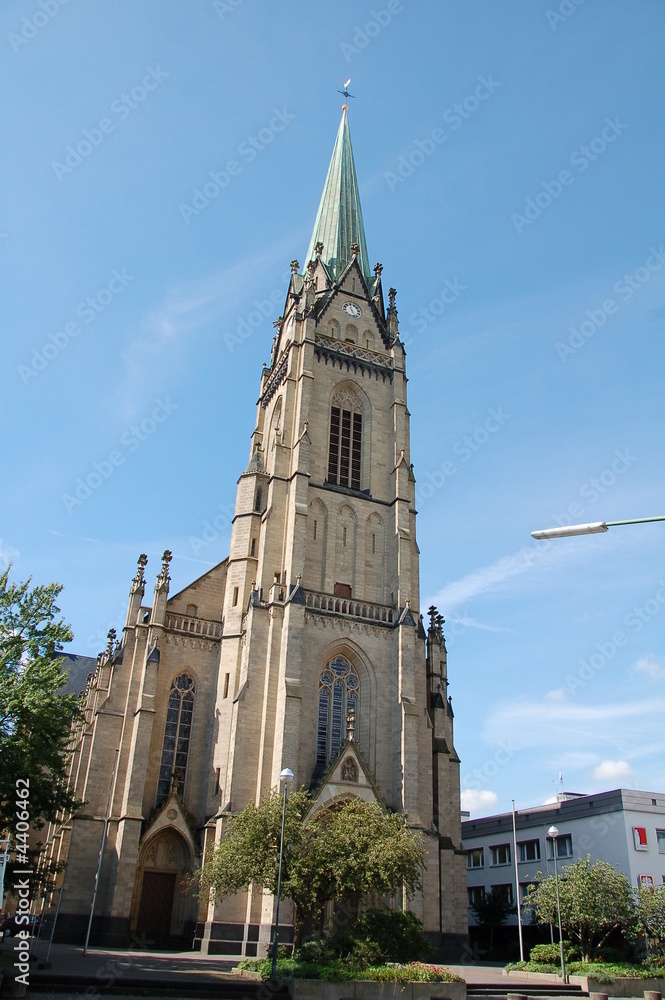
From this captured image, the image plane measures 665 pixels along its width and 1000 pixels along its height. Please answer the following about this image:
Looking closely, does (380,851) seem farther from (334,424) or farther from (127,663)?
(334,424)

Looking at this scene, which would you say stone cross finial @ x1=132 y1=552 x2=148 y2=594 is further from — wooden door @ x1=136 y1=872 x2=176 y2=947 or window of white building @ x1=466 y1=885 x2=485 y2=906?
window of white building @ x1=466 y1=885 x2=485 y2=906

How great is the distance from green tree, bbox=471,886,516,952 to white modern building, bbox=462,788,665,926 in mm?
1524

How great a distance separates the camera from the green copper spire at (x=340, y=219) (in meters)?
55.2

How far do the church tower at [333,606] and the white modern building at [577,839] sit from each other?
6.93 m

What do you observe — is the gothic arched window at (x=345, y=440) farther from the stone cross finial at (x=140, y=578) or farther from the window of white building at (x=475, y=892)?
the window of white building at (x=475, y=892)

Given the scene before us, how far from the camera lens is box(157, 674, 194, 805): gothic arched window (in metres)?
37.5

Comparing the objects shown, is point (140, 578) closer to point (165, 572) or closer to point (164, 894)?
point (165, 572)

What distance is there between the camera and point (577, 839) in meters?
45.8

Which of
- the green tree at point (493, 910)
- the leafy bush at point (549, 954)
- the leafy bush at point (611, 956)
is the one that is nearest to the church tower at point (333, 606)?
the leafy bush at point (549, 954)

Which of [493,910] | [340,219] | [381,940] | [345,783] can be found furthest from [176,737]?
[340,219]

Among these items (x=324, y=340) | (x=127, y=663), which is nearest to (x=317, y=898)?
(x=127, y=663)

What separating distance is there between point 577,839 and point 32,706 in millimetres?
33618

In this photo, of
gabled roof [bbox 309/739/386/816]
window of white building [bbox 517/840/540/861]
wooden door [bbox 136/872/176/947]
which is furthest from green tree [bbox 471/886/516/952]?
wooden door [bbox 136/872/176/947]

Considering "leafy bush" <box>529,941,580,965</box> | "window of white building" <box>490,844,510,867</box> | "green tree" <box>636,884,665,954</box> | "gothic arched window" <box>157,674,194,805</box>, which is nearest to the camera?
"leafy bush" <box>529,941,580,965</box>
